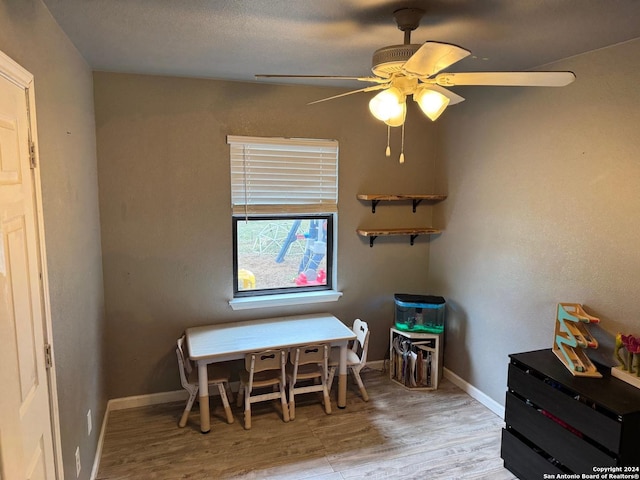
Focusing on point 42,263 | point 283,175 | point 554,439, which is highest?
point 283,175

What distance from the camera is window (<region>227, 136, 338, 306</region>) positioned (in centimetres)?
346

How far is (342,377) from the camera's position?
338 cm

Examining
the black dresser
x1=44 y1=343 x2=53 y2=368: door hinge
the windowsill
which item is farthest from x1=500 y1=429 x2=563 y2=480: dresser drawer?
x1=44 y1=343 x2=53 y2=368: door hinge

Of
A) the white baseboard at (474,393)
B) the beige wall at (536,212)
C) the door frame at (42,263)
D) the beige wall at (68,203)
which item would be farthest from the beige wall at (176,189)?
the door frame at (42,263)

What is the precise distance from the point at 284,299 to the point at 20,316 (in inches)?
92.7

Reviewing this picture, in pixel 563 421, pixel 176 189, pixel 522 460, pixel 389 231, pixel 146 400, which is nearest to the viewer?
pixel 563 421

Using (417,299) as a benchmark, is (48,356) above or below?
above

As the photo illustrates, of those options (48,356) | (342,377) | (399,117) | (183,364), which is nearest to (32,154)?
(48,356)

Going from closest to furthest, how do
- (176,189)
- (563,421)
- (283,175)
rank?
(563,421) < (176,189) < (283,175)

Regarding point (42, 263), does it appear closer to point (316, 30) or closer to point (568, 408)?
point (316, 30)

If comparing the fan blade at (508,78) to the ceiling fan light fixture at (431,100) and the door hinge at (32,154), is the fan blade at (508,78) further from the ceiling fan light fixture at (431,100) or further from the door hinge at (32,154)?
the door hinge at (32,154)

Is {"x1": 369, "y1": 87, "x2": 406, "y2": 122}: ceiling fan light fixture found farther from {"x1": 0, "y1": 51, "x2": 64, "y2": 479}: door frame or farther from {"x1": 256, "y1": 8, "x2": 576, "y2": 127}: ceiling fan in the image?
{"x1": 0, "y1": 51, "x2": 64, "y2": 479}: door frame

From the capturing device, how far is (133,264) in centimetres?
326

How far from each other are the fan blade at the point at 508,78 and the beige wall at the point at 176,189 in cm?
185
